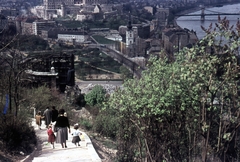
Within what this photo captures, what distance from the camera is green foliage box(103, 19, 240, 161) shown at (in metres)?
3.70

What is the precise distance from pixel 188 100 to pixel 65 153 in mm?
1379

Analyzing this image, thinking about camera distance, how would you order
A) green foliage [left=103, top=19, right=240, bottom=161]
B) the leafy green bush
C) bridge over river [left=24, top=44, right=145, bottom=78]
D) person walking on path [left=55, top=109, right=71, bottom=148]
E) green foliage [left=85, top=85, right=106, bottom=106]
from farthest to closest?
bridge over river [left=24, top=44, right=145, bottom=78]
green foliage [left=85, top=85, right=106, bottom=106]
the leafy green bush
person walking on path [left=55, top=109, right=71, bottom=148]
green foliage [left=103, top=19, right=240, bottom=161]

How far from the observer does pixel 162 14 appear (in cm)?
5388

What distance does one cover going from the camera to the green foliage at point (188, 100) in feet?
12.2

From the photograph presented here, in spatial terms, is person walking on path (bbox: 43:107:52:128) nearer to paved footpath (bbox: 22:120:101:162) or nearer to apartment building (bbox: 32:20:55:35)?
paved footpath (bbox: 22:120:101:162)

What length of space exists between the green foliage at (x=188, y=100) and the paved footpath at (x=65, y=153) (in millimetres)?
531

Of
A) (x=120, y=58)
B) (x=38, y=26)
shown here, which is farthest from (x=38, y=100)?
(x=38, y=26)

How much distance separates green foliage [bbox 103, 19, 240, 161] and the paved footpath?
1.74 feet

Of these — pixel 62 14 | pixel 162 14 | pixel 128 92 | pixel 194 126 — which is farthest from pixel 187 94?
pixel 62 14

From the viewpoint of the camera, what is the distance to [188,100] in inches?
158

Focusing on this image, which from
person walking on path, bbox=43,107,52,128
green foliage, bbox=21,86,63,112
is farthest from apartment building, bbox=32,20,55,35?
person walking on path, bbox=43,107,52,128

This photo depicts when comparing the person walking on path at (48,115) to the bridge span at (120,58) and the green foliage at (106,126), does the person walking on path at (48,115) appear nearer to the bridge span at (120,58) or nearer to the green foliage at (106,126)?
the green foliage at (106,126)

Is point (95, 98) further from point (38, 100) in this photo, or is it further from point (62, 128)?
point (62, 128)

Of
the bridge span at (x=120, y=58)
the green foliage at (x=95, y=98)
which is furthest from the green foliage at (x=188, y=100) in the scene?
the bridge span at (x=120, y=58)
